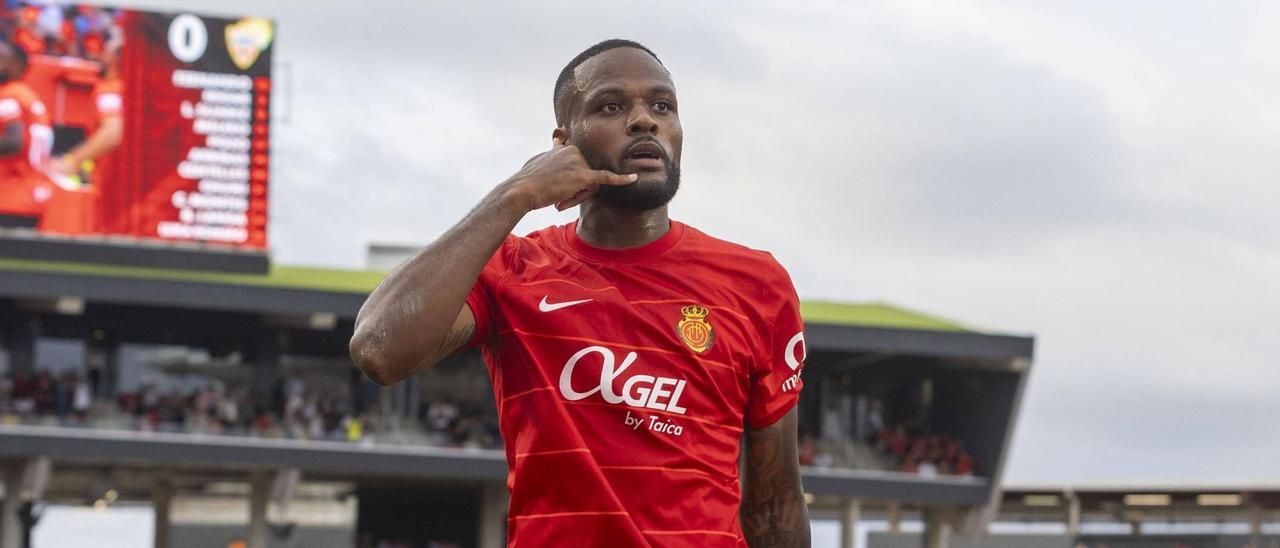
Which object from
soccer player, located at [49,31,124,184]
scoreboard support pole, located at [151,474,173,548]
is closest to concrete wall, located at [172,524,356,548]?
scoreboard support pole, located at [151,474,173,548]

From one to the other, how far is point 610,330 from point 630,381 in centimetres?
13

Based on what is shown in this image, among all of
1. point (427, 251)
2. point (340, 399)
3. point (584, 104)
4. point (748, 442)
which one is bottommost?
point (748, 442)

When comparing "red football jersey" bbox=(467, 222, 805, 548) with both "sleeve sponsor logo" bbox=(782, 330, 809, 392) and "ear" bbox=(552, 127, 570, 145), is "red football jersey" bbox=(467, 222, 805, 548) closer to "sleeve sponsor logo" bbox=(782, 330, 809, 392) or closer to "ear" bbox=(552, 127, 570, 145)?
"sleeve sponsor logo" bbox=(782, 330, 809, 392)

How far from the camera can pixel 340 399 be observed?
39.3m

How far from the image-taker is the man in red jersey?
11.9ft

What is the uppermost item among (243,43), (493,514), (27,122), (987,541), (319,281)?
(243,43)

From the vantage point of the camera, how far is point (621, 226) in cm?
392

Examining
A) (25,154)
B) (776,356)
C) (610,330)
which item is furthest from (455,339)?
(25,154)

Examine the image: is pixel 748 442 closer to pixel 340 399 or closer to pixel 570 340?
pixel 570 340

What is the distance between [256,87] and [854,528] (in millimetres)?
17800

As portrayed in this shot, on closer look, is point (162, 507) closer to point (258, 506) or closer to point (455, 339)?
point (258, 506)

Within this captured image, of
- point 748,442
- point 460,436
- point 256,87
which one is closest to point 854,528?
point 460,436

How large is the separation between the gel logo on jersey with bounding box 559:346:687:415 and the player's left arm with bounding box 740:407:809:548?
44 cm

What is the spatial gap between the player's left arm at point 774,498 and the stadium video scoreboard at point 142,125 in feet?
112
